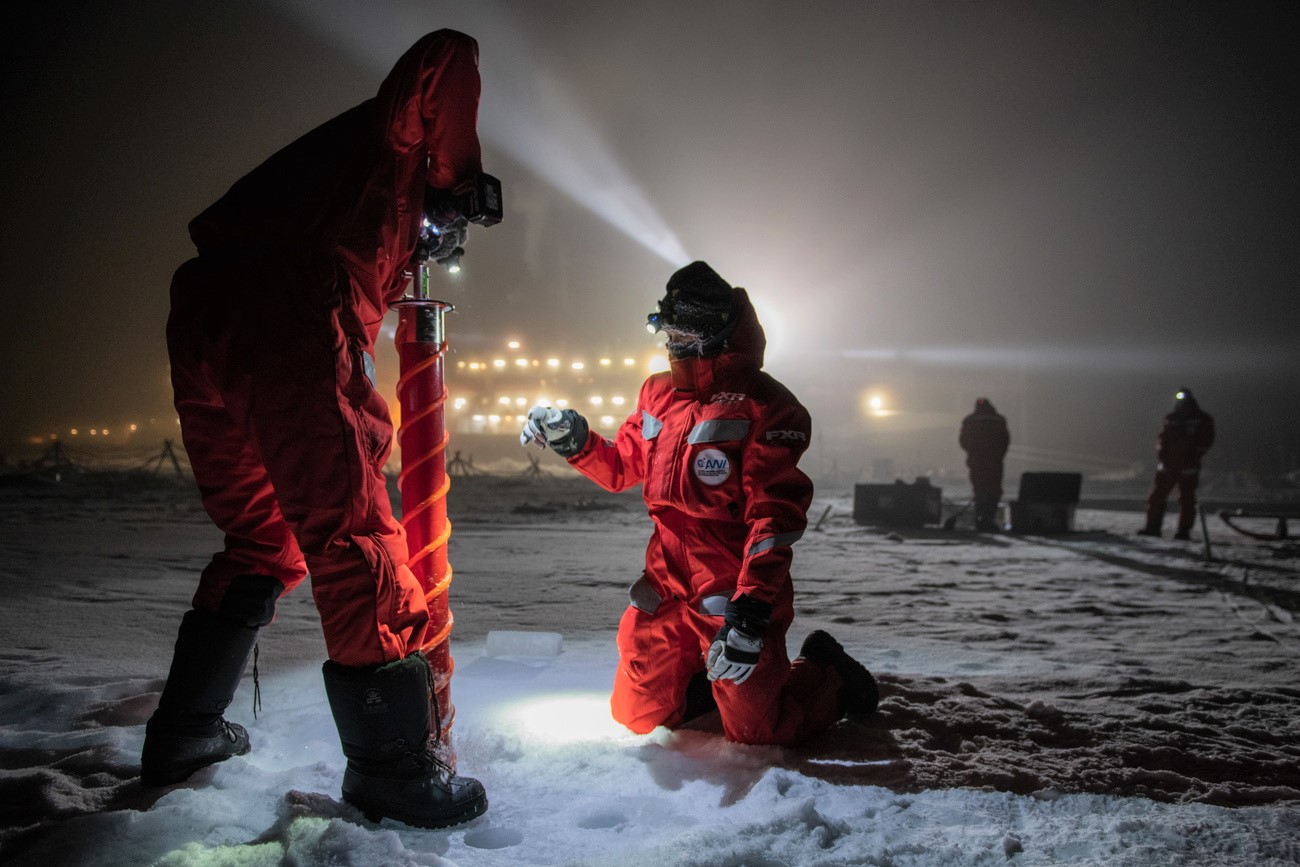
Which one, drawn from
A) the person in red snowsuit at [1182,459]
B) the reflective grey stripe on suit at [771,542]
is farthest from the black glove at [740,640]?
the person in red snowsuit at [1182,459]

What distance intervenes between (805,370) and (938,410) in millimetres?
7568

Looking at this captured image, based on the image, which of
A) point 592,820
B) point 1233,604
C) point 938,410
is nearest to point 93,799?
point 592,820

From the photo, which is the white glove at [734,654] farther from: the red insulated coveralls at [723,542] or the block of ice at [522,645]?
the block of ice at [522,645]

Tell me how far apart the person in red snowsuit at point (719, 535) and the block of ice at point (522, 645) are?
87 cm

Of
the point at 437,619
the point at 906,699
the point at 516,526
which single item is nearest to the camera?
the point at 437,619

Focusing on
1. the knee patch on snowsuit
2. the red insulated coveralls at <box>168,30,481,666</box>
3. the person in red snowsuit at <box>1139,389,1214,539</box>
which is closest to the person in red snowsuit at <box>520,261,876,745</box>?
the red insulated coveralls at <box>168,30,481,666</box>

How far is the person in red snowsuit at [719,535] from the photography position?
90.5 inches

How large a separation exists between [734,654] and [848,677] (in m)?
0.76

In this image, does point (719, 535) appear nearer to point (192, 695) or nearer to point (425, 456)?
point (425, 456)

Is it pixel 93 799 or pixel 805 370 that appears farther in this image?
pixel 805 370

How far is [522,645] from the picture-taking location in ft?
11.2

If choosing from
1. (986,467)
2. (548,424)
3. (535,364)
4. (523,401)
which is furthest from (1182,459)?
(535,364)

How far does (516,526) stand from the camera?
10023mm

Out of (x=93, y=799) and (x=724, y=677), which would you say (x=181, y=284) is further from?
(x=724, y=677)
